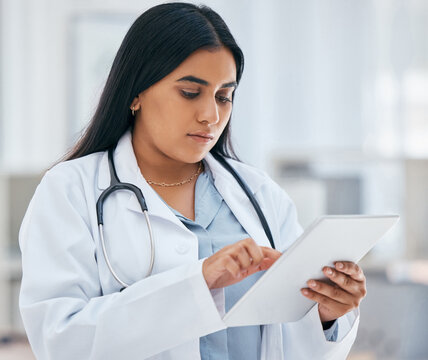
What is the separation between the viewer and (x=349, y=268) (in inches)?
39.8

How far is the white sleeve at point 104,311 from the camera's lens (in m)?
0.99

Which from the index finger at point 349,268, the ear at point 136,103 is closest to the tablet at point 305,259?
the index finger at point 349,268

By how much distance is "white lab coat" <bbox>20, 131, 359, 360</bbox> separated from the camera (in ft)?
3.26

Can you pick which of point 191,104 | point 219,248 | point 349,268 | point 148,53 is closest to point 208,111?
point 191,104

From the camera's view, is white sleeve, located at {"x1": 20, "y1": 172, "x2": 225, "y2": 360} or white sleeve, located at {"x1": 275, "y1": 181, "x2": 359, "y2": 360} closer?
white sleeve, located at {"x1": 20, "y1": 172, "x2": 225, "y2": 360}

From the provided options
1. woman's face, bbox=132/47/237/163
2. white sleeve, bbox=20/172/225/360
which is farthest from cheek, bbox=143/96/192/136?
white sleeve, bbox=20/172/225/360

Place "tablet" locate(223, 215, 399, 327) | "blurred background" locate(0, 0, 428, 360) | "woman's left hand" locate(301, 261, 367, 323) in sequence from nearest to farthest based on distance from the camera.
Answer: "tablet" locate(223, 215, 399, 327) < "woman's left hand" locate(301, 261, 367, 323) < "blurred background" locate(0, 0, 428, 360)

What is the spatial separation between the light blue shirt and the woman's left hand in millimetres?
111

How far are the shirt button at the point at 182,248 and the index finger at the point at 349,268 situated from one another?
0.26 m

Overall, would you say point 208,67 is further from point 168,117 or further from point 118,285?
point 118,285

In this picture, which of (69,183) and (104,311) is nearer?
(104,311)

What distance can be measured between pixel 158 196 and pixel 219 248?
0.15 meters

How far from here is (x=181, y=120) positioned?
1.13 metres

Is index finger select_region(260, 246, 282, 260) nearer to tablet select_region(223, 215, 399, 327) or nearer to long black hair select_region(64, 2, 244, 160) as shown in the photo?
tablet select_region(223, 215, 399, 327)
